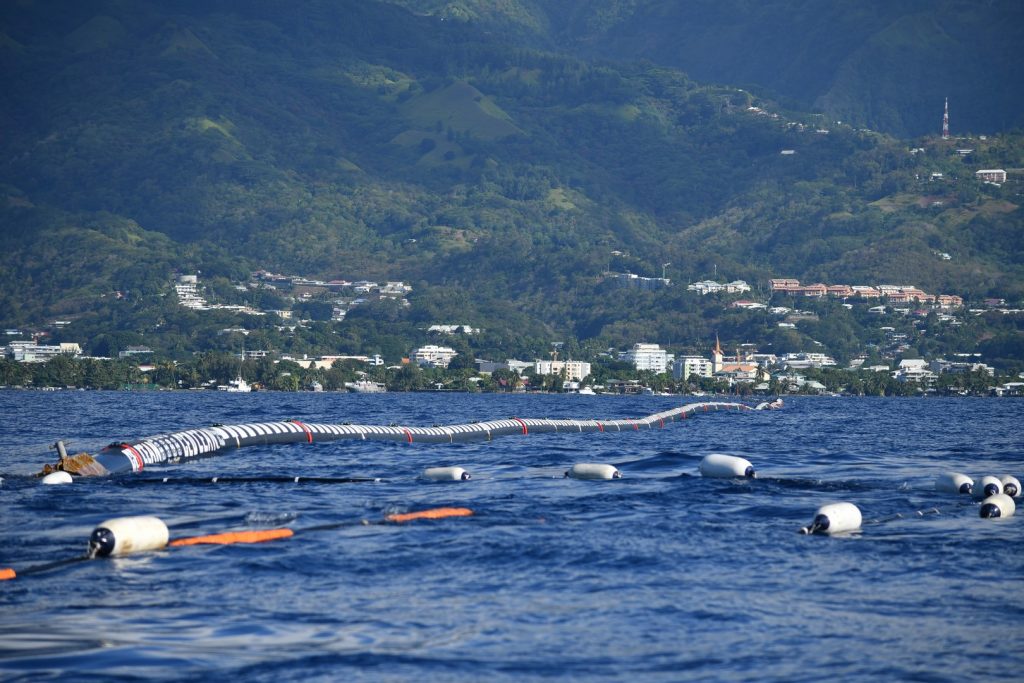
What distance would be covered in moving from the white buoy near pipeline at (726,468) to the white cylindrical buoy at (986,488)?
7.55 metres

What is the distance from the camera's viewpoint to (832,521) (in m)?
36.1

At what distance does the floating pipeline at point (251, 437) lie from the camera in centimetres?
5172

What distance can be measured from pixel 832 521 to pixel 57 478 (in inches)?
951

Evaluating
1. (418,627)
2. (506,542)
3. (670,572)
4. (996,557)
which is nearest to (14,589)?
(418,627)

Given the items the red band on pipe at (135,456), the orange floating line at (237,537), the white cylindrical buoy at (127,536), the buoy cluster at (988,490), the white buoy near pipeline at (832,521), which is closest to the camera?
the white cylindrical buoy at (127,536)

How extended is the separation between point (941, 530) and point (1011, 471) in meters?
21.8

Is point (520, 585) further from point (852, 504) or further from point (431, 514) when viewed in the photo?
point (852, 504)

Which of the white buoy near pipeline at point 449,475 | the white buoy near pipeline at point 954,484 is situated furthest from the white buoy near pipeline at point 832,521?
the white buoy near pipeline at point 449,475

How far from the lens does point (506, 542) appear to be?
113ft

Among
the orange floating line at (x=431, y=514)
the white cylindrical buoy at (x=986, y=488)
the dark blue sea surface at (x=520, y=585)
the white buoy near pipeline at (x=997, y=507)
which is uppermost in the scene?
the white cylindrical buoy at (x=986, y=488)

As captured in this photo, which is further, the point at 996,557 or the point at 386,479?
the point at 386,479

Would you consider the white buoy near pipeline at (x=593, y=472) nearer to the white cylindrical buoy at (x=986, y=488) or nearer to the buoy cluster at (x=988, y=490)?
the buoy cluster at (x=988, y=490)

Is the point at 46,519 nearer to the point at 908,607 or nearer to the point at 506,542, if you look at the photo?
the point at 506,542

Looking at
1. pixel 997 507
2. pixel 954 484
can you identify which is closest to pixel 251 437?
pixel 954 484
